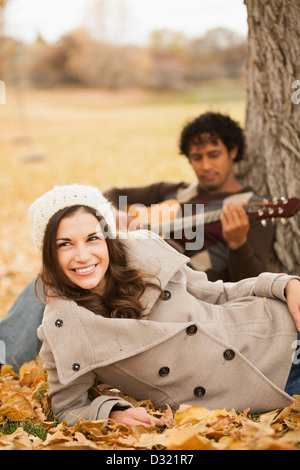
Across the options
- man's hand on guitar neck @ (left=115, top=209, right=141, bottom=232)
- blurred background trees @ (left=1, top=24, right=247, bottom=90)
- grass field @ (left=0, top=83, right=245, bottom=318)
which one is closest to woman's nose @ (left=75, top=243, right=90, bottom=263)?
man's hand on guitar neck @ (left=115, top=209, right=141, bottom=232)

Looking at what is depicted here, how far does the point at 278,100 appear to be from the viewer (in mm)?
3707

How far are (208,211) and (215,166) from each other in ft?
1.21

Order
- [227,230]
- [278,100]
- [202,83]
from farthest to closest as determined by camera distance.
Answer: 1. [202,83]
2. [278,100]
3. [227,230]

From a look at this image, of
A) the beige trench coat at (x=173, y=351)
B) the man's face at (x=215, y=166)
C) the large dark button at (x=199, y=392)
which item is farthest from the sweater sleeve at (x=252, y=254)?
the large dark button at (x=199, y=392)

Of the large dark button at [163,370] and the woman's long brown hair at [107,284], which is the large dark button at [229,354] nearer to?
the large dark button at [163,370]

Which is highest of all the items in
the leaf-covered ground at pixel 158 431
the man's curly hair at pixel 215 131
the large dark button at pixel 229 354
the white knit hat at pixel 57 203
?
the man's curly hair at pixel 215 131

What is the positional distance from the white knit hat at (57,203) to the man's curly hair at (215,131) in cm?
177

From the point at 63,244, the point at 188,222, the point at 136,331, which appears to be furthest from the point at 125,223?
the point at 136,331

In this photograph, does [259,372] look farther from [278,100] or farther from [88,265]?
[278,100]

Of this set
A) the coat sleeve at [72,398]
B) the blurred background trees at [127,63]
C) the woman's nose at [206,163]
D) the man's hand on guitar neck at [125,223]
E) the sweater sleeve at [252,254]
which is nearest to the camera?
the coat sleeve at [72,398]

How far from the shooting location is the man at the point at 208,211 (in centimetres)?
337

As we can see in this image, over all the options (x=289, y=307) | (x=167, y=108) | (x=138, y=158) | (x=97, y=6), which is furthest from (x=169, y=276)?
(x=97, y=6)

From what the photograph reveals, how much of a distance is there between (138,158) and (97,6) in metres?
32.4

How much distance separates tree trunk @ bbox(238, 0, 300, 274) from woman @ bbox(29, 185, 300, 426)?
1342 mm
